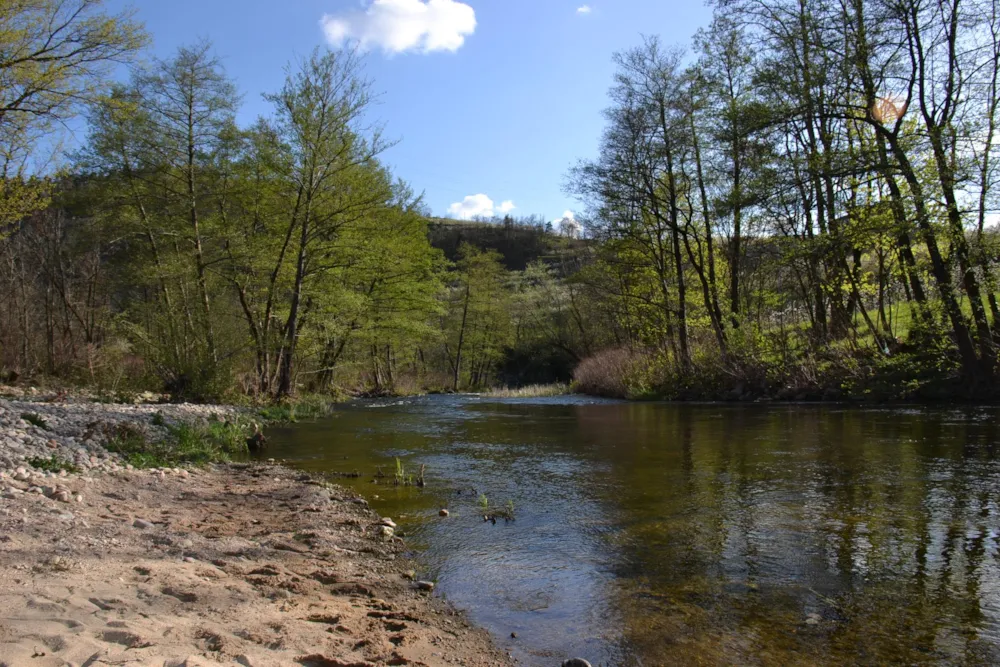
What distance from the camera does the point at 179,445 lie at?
30.0 feet

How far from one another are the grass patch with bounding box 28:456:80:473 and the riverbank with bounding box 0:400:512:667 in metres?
0.05

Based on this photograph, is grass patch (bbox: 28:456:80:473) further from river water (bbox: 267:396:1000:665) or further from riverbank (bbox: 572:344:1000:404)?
riverbank (bbox: 572:344:1000:404)

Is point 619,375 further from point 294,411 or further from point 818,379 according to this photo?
point 294,411

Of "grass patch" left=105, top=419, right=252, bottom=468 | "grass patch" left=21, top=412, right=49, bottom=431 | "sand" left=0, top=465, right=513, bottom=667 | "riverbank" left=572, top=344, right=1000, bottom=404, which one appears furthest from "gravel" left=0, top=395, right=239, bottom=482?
"riverbank" left=572, top=344, right=1000, bottom=404

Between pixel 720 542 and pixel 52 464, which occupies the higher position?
pixel 52 464

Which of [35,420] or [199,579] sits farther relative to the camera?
[35,420]

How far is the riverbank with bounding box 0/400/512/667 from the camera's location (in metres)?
2.63

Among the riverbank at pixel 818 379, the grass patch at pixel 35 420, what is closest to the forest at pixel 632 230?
the riverbank at pixel 818 379

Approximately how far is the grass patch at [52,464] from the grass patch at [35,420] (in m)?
1.74

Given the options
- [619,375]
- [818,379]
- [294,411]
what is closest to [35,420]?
[294,411]

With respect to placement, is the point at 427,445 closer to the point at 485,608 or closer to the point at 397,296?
the point at 485,608

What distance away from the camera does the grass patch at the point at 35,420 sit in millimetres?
8000

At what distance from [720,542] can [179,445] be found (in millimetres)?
7805

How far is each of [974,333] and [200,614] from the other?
15758 millimetres
